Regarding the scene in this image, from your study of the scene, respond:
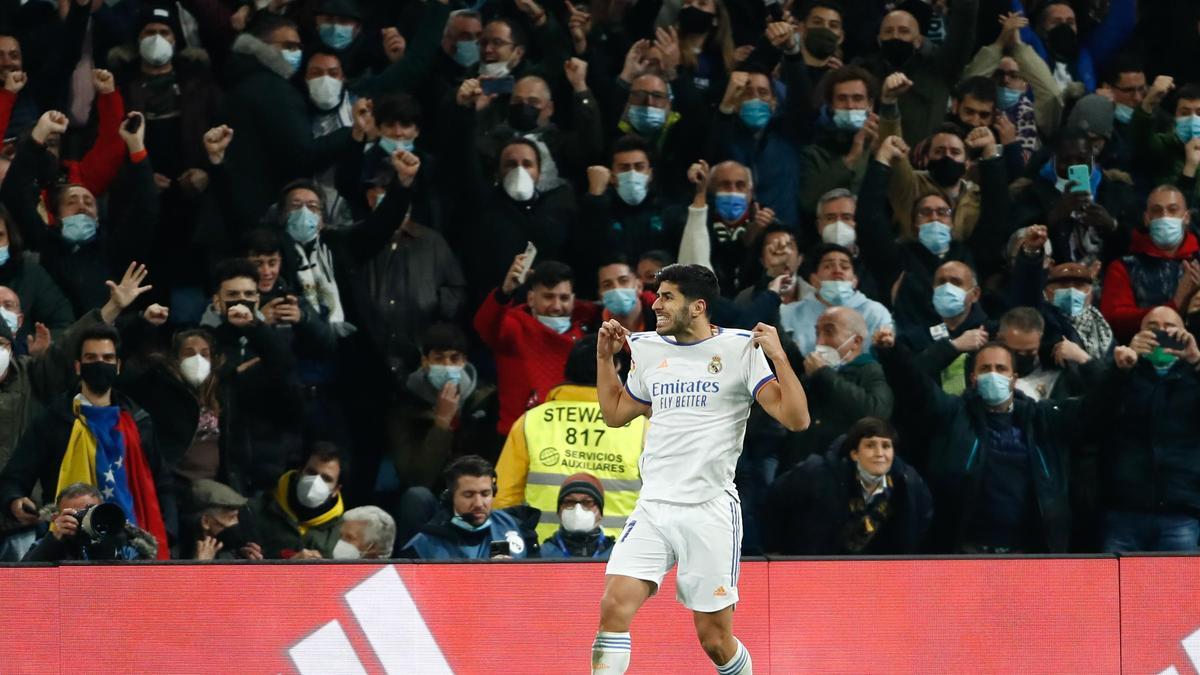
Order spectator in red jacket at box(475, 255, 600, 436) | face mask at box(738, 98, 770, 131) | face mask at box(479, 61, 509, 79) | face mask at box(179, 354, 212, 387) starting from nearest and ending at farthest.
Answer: face mask at box(179, 354, 212, 387)
spectator in red jacket at box(475, 255, 600, 436)
face mask at box(738, 98, 770, 131)
face mask at box(479, 61, 509, 79)

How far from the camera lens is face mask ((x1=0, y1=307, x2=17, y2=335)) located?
12.0 m

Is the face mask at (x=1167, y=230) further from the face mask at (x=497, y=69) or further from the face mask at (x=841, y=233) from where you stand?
the face mask at (x=497, y=69)

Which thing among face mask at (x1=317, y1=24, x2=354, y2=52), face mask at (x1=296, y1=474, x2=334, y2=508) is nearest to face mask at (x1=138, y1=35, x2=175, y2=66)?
Result: face mask at (x1=317, y1=24, x2=354, y2=52)

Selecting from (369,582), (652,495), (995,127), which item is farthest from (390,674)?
(995,127)

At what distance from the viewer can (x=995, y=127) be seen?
14.7m

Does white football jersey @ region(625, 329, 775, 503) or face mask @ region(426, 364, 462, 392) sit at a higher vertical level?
white football jersey @ region(625, 329, 775, 503)

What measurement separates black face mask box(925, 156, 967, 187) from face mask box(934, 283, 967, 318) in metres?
1.32

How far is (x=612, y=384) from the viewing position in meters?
9.07

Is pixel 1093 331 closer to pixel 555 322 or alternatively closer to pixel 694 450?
pixel 555 322

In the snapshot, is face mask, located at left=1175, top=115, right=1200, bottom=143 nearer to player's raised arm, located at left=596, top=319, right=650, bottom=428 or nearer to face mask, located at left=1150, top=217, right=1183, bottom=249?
face mask, located at left=1150, top=217, right=1183, bottom=249

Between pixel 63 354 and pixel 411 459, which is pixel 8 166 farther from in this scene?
pixel 411 459

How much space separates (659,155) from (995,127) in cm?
239

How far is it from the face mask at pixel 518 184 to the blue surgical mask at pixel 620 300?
104 centimetres

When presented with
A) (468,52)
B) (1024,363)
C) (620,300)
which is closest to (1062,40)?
(1024,363)
